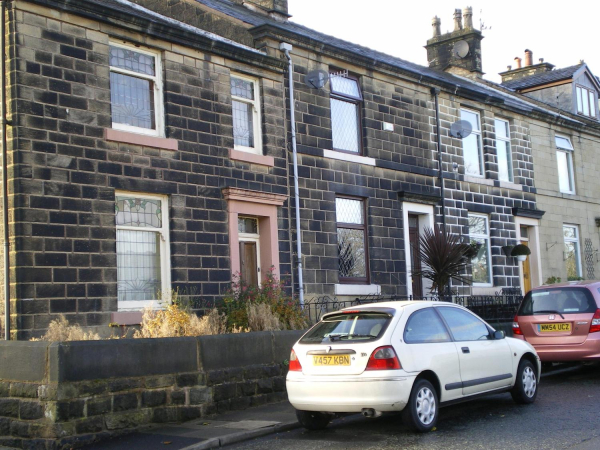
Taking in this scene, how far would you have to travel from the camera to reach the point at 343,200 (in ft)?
61.1

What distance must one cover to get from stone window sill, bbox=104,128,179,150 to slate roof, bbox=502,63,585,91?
1873cm

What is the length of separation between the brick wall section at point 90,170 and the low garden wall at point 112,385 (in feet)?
9.24

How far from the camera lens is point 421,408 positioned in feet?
29.7

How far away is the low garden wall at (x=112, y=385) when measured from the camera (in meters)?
9.12

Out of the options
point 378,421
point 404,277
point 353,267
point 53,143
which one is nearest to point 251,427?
point 378,421

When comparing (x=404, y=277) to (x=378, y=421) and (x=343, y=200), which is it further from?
(x=378, y=421)

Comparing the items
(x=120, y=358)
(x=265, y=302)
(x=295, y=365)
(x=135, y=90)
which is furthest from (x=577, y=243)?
(x=120, y=358)

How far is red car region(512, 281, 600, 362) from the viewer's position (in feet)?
43.4

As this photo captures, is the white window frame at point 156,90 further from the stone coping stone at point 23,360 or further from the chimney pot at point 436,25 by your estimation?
the chimney pot at point 436,25

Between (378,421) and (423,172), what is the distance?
463 inches

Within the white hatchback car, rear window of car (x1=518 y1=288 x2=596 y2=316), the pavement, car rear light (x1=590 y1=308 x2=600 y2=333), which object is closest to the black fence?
rear window of car (x1=518 y1=288 x2=596 y2=316)

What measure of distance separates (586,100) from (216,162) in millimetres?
18917

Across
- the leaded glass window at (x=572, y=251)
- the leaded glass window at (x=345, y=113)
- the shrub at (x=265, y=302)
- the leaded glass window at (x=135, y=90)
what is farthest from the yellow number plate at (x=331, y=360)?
the leaded glass window at (x=572, y=251)

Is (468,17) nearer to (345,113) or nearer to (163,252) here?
(345,113)
